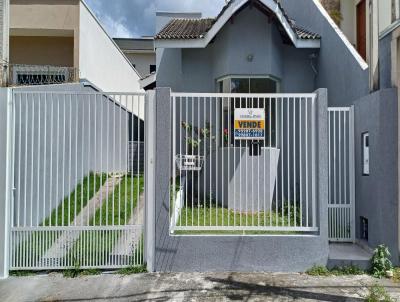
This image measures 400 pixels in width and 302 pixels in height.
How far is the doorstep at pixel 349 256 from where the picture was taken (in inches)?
232

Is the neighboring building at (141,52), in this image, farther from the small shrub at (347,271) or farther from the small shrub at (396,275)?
the small shrub at (396,275)

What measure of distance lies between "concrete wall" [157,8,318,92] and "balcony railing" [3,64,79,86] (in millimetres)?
3791

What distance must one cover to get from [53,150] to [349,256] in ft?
16.8

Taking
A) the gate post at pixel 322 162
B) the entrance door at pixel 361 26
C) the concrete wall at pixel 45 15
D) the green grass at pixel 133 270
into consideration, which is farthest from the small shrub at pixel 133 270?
the concrete wall at pixel 45 15

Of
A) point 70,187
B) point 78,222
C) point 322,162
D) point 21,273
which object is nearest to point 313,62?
point 322,162

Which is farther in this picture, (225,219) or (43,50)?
(43,50)

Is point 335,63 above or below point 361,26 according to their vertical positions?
below

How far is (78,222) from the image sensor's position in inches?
236

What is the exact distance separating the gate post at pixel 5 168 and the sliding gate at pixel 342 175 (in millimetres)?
5427

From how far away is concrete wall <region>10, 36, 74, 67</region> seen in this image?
50.2ft

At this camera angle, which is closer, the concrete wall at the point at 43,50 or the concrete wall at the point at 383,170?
the concrete wall at the point at 383,170

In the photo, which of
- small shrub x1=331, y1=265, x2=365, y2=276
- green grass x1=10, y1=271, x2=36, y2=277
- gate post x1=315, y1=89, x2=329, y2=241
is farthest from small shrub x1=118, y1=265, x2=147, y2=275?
small shrub x1=331, y1=265, x2=365, y2=276

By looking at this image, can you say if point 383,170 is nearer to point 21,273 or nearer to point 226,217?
point 226,217

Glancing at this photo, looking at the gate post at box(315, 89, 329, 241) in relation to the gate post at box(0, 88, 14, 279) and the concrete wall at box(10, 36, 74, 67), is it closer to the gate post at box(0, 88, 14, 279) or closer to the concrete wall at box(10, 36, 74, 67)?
the gate post at box(0, 88, 14, 279)
